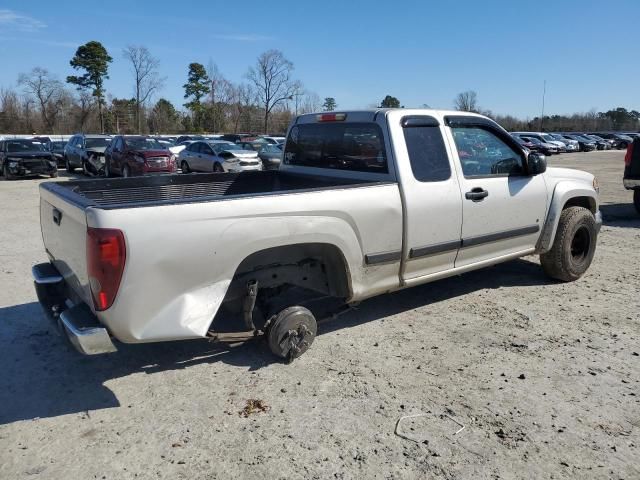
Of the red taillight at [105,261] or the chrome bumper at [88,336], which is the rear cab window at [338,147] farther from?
the chrome bumper at [88,336]

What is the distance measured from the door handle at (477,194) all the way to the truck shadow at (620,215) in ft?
21.0

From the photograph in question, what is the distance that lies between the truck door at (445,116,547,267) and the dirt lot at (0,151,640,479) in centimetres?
64

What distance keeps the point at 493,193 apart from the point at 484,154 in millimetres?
408

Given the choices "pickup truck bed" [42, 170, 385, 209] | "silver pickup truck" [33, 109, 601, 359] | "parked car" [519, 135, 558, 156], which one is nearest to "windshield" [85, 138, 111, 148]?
"pickup truck bed" [42, 170, 385, 209]

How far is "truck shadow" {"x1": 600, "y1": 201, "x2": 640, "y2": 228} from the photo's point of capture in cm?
1012

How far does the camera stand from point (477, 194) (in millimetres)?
4844

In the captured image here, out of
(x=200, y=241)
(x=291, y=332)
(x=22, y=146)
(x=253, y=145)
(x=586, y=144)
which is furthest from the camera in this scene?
(x=586, y=144)

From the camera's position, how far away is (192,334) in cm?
339

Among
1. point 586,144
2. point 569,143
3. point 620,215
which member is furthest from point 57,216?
point 586,144

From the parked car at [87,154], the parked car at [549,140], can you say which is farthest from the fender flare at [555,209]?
the parked car at [549,140]

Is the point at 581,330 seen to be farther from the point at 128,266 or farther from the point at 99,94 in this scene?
the point at 99,94

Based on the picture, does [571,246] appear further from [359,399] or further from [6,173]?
[6,173]

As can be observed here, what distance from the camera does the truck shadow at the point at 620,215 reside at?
33.2ft

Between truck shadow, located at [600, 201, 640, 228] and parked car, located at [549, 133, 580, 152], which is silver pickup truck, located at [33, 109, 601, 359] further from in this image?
parked car, located at [549, 133, 580, 152]
